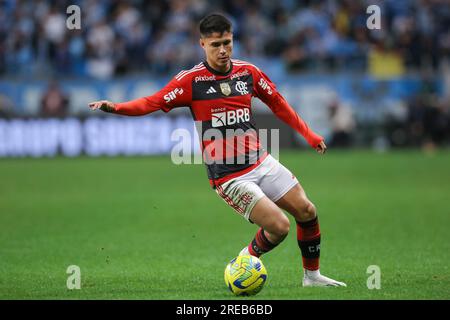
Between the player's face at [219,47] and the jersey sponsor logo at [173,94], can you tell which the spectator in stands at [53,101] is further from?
the player's face at [219,47]

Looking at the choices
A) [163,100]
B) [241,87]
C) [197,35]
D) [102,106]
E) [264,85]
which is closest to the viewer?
[102,106]

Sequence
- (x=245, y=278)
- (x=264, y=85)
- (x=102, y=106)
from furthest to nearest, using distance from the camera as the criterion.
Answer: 1. (x=264, y=85)
2. (x=245, y=278)
3. (x=102, y=106)

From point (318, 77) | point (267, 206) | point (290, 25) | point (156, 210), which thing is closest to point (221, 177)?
point (267, 206)

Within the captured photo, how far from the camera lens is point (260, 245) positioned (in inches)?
317

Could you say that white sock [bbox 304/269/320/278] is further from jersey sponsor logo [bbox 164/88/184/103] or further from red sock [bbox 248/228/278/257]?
jersey sponsor logo [bbox 164/88/184/103]

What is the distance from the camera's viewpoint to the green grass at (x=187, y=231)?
793 cm

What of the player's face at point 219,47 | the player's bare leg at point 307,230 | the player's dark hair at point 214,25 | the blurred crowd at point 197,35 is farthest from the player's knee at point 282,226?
the blurred crowd at point 197,35

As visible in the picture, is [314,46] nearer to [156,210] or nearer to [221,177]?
[156,210]

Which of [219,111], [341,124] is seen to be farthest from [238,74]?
[341,124]

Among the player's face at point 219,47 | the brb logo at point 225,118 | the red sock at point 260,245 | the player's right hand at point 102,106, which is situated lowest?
the red sock at point 260,245

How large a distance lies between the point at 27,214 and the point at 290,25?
48.0 feet

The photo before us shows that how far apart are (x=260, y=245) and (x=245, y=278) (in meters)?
0.66

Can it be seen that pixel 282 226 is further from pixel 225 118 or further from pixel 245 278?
pixel 225 118

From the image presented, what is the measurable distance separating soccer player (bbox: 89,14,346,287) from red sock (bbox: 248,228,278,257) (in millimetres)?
54
